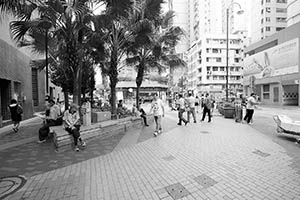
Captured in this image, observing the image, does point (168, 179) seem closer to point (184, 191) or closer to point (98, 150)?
point (184, 191)

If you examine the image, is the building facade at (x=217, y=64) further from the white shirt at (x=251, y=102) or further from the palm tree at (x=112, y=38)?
the palm tree at (x=112, y=38)

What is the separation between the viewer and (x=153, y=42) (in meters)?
10.7

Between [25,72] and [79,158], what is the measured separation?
12.4m

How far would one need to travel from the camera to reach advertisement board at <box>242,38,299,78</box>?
2455 cm

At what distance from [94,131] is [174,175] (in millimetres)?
4056

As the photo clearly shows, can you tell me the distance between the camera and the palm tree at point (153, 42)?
30.8ft

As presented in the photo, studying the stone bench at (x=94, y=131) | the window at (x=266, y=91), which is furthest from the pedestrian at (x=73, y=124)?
the window at (x=266, y=91)

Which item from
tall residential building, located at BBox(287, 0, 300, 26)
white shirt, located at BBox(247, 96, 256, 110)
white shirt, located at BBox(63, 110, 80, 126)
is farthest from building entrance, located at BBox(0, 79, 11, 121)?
tall residential building, located at BBox(287, 0, 300, 26)

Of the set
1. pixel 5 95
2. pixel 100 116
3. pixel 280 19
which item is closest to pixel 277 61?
pixel 280 19

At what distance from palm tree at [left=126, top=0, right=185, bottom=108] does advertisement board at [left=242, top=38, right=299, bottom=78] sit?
20.8m

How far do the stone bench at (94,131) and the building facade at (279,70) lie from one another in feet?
58.4

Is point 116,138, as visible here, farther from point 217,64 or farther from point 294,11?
point 217,64

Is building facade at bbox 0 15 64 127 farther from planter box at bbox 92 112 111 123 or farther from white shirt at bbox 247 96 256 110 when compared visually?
white shirt at bbox 247 96 256 110

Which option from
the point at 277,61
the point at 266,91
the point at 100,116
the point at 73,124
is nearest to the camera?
the point at 73,124
